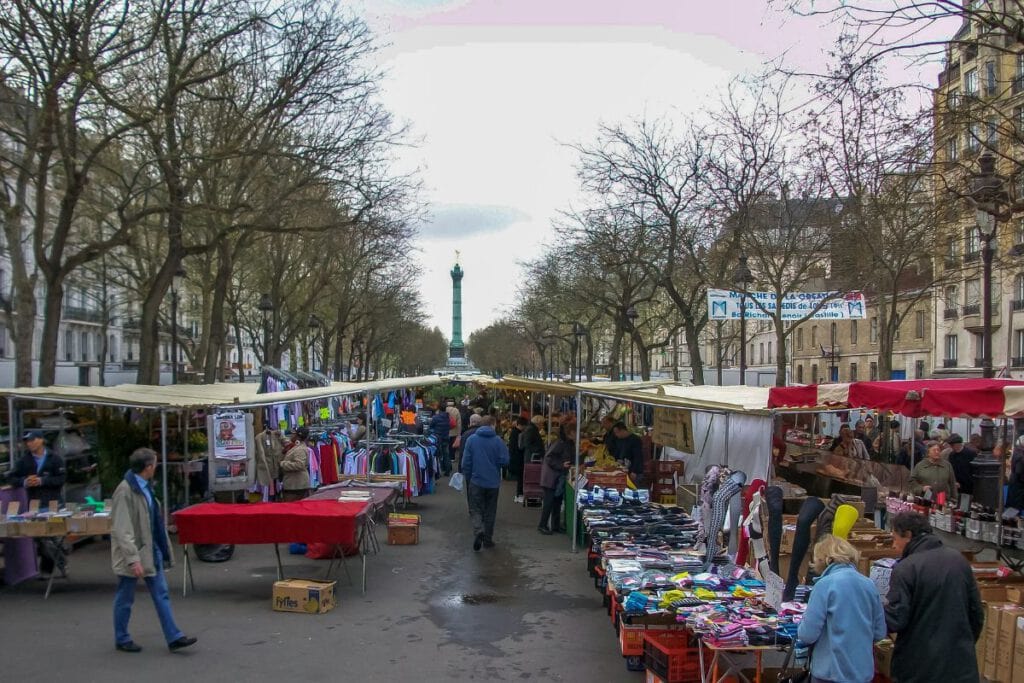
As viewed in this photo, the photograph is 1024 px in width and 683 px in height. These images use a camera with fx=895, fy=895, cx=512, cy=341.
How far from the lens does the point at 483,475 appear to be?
12.4m

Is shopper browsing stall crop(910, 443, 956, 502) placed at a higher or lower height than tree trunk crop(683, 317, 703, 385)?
lower

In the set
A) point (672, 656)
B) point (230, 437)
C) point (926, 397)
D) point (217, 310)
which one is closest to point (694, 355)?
point (217, 310)

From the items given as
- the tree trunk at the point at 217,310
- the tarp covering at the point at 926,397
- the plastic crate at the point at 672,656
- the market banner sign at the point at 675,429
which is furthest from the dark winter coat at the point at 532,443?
the tree trunk at the point at 217,310

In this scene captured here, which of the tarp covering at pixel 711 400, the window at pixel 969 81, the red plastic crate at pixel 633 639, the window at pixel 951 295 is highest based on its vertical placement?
the window at pixel 969 81

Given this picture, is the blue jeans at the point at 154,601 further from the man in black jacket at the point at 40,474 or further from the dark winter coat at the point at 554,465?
the dark winter coat at the point at 554,465

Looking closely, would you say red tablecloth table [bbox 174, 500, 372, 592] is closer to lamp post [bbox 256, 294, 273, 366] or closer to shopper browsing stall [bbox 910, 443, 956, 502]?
shopper browsing stall [bbox 910, 443, 956, 502]

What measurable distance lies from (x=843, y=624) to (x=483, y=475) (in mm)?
7865

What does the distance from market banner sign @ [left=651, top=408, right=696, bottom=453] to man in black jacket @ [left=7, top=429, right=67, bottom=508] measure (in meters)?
8.66

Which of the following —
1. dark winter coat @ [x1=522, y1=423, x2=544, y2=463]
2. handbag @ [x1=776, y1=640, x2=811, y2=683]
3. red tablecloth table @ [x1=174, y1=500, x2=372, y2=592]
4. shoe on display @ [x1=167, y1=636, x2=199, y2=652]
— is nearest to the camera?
handbag @ [x1=776, y1=640, x2=811, y2=683]

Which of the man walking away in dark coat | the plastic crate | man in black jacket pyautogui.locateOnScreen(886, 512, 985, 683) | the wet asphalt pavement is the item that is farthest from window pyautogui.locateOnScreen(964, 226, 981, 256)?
man in black jacket pyautogui.locateOnScreen(886, 512, 985, 683)

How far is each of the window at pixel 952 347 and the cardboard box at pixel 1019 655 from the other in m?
47.0

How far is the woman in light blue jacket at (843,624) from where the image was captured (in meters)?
4.84

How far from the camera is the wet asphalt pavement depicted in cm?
711

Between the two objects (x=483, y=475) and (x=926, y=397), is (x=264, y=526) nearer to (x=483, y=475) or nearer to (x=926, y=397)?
Result: (x=483, y=475)
